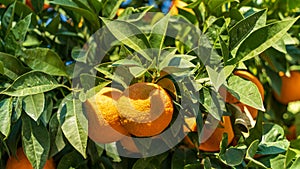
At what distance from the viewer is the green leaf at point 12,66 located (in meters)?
1.18

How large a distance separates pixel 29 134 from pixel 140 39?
312 millimetres

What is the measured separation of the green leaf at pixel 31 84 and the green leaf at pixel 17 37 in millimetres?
90

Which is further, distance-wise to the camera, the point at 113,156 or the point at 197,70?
the point at 113,156

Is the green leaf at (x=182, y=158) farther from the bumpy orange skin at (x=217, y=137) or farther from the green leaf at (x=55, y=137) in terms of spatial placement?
the green leaf at (x=55, y=137)

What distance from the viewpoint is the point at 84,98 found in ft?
3.66

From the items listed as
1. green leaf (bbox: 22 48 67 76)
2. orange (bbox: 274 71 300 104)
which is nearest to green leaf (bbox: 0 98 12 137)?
green leaf (bbox: 22 48 67 76)

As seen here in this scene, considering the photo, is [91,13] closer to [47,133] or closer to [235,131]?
[47,133]

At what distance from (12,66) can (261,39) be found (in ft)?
1.75

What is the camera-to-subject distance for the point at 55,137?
120cm

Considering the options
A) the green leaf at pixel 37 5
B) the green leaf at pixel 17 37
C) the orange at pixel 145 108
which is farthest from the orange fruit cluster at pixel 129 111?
the green leaf at pixel 37 5

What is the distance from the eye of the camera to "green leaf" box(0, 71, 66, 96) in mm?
1115

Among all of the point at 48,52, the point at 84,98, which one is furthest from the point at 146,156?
the point at 48,52

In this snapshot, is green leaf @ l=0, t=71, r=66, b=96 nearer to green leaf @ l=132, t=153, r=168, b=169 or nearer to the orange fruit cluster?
the orange fruit cluster

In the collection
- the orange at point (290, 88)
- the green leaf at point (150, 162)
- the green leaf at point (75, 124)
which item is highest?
the green leaf at point (75, 124)
